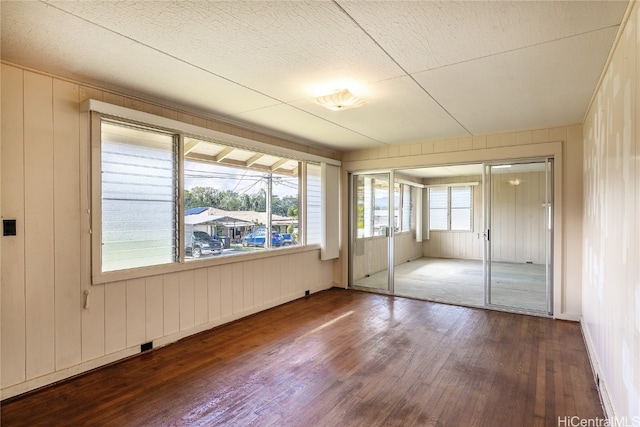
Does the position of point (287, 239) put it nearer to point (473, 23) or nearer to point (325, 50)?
point (325, 50)

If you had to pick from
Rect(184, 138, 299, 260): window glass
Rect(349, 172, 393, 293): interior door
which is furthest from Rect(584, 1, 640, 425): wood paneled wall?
Rect(184, 138, 299, 260): window glass

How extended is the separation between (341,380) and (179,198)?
7.53 ft

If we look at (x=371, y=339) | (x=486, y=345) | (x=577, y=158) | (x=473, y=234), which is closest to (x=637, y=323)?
(x=486, y=345)

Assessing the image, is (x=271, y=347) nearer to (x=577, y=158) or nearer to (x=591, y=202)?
(x=591, y=202)

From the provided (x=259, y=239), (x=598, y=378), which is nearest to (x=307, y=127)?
(x=259, y=239)

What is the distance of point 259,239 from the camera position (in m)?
4.47

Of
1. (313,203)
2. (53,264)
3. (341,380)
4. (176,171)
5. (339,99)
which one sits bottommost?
(341,380)

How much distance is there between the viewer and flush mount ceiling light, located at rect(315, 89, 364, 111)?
2883 millimetres

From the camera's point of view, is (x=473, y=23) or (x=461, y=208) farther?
(x=461, y=208)

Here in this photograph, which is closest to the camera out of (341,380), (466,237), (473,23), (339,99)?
(473,23)

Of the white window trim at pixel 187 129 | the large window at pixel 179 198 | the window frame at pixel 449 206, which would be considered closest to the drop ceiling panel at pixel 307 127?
the white window trim at pixel 187 129

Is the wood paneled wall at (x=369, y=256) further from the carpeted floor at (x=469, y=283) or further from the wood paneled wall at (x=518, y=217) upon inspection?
the wood paneled wall at (x=518, y=217)

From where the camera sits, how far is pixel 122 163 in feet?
9.85

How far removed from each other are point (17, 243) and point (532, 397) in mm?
3838
